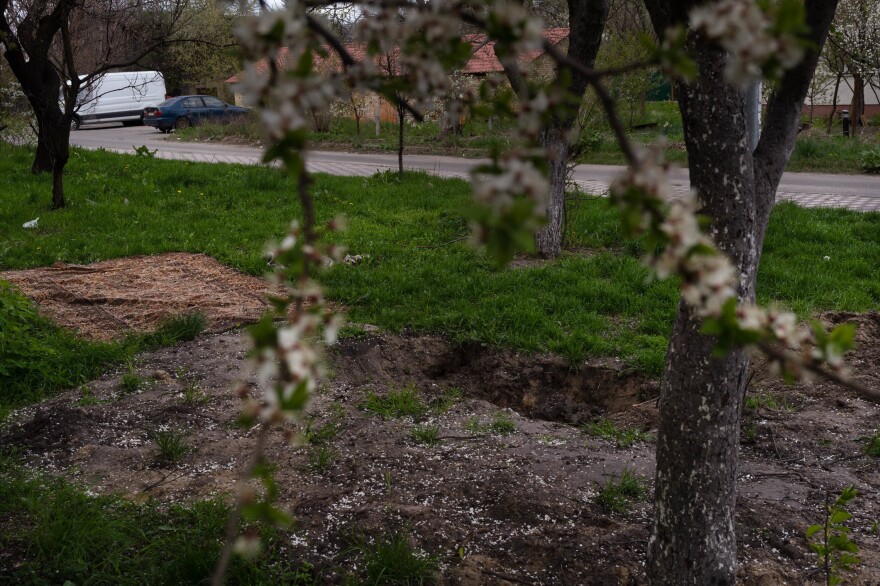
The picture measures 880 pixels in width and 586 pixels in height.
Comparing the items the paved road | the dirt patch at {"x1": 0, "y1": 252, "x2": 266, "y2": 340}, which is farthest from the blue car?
the dirt patch at {"x1": 0, "y1": 252, "x2": 266, "y2": 340}

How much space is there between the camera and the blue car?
28.6 meters

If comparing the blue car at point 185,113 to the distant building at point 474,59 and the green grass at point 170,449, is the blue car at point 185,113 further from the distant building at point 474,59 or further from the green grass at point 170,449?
the green grass at point 170,449

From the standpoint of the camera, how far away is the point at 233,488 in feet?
12.5

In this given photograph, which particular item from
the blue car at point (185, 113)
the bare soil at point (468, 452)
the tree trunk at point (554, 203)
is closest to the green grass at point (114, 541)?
the bare soil at point (468, 452)

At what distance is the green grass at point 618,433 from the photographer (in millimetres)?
4551

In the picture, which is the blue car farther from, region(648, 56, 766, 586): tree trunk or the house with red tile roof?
region(648, 56, 766, 586): tree trunk

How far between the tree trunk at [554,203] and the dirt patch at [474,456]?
7.99 feet

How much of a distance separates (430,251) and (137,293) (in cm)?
287

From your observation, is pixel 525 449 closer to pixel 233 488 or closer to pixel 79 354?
pixel 233 488

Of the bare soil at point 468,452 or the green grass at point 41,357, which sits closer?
the bare soil at point 468,452

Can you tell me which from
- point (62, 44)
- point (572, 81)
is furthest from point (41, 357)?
point (62, 44)

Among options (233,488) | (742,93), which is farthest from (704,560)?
(233,488)

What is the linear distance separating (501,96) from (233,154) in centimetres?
1838

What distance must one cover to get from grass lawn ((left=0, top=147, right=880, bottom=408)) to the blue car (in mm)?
17464
